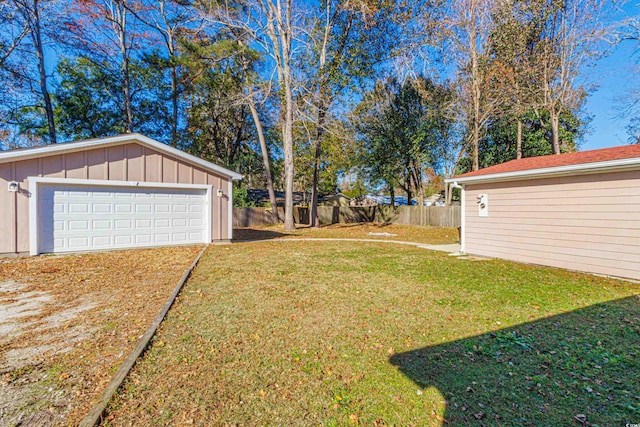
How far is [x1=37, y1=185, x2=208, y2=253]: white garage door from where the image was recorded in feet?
25.5

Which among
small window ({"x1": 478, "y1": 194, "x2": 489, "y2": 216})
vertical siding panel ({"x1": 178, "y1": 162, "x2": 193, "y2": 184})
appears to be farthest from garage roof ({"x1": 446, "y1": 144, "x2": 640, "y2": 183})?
vertical siding panel ({"x1": 178, "y1": 162, "x2": 193, "y2": 184})

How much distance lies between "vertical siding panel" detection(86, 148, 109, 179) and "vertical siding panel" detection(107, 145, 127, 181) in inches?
4.5

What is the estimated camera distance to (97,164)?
8234 millimetres

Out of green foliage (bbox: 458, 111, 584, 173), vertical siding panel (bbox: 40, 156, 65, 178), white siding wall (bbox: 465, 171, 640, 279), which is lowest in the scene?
white siding wall (bbox: 465, 171, 640, 279)

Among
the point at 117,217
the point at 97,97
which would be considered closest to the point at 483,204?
the point at 117,217

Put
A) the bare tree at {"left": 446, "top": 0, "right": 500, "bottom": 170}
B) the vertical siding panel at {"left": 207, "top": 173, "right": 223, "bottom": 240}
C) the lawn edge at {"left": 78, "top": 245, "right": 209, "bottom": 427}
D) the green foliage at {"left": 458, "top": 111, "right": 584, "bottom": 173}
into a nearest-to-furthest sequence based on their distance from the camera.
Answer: the lawn edge at {"left": 78, "top": 245, "right": 209, "bottom": 427} < the vertical siding panel at {"left": 207, "top": 173, "right": 223, "bottom": 240} < the bare tree at {"left": 446, "top": 0, "right": 500, "bottom": 170} < the green foliage at {"left": 458, "top": 111, "right": 584, "bottom": 173}

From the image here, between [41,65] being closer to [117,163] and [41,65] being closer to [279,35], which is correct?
[279,35]

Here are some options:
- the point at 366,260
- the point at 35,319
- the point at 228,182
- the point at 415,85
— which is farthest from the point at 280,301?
the point at 415,85

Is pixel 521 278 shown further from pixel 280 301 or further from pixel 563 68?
pixel 563 68

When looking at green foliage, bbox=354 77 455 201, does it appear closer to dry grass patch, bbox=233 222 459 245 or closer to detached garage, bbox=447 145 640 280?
dry grass patch, bbox=233 222 459 245

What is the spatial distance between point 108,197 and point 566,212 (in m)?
11.4

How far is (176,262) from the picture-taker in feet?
23.0

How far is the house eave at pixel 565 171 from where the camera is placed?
550 cm

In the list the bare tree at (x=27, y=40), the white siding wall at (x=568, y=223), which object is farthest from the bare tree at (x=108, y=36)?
the white siding wall at (x=568, y=223)
